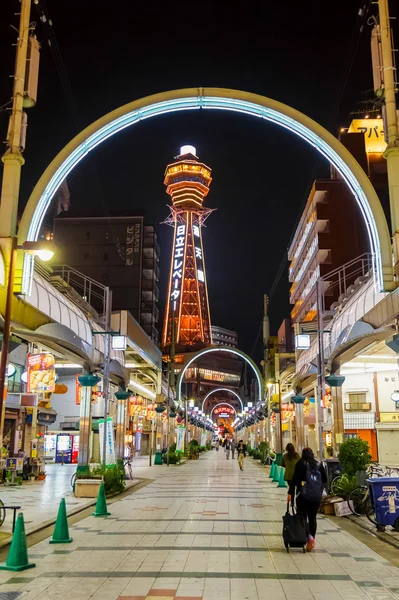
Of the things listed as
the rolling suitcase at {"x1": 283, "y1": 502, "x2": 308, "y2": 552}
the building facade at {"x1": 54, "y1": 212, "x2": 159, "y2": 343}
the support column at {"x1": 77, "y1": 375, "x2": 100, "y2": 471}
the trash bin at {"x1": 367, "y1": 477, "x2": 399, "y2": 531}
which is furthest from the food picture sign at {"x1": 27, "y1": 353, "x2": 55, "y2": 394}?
the building facade at {"x1": 54, "y1": 212, "x2": 159, "y2": 343}

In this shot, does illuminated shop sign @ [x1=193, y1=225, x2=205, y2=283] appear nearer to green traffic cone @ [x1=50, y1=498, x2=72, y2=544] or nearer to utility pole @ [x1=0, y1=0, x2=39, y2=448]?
utility pole @ [x1=0, y1=0, x2=39, y2=448]

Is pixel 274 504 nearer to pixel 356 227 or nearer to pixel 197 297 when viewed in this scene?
pixel 356 227

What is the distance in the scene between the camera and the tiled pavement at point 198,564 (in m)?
7.42

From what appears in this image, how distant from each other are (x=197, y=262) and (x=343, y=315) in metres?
97.8

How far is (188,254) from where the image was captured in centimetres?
11575

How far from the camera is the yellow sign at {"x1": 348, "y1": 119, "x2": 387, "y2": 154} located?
210ft

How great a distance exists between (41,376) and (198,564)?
14.8 metres

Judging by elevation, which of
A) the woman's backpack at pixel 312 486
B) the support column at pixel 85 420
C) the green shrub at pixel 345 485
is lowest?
the green shrub at pixel 345 485

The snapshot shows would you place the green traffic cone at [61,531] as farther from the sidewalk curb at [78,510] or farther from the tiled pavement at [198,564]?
the sidewalk curb at [78,510]

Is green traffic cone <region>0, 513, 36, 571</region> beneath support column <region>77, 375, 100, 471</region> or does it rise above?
beneath

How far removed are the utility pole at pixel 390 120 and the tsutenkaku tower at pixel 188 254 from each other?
326ft

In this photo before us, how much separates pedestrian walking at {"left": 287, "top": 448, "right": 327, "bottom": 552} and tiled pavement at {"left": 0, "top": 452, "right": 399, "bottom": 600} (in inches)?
18.0

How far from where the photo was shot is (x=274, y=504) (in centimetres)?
1777

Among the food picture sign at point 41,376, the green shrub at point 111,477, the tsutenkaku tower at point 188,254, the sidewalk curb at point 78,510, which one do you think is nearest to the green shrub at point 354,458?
the sidewalk curb at point 78,510
